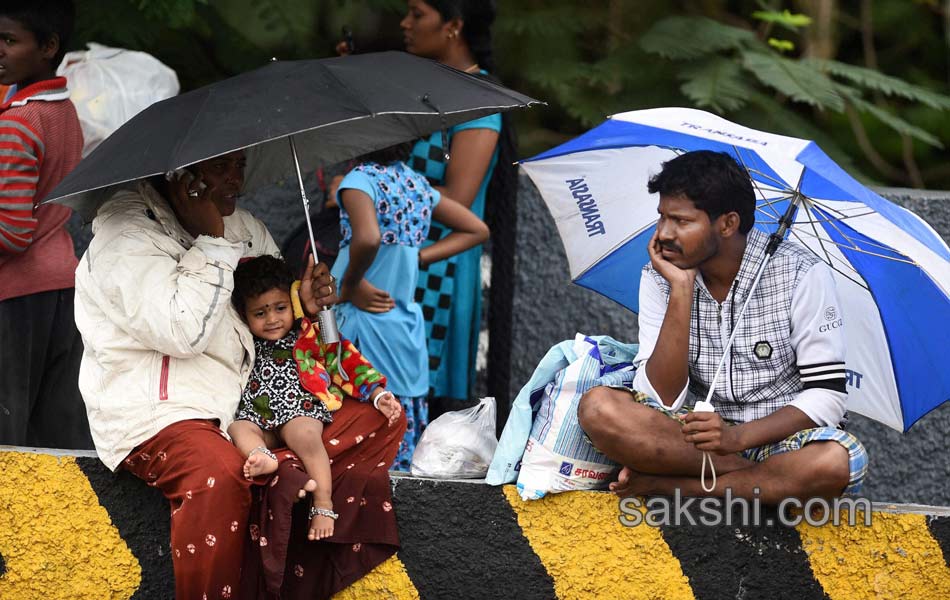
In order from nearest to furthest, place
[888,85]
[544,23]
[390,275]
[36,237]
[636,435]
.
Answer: [636,435], [36,237], [390,275], [888,85], [544,23]

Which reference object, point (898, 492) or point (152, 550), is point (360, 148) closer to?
point (152, 550)

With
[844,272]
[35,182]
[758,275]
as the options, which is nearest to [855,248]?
[844,272]

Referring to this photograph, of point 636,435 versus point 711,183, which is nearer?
point 636,435

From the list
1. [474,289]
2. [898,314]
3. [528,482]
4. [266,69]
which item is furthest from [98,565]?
[898,314]

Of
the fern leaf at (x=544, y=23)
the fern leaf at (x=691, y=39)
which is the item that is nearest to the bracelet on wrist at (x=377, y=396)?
the fern leaf at (x=691, y=39)

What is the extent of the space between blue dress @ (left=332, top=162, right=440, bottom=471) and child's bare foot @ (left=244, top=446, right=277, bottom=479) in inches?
41.6

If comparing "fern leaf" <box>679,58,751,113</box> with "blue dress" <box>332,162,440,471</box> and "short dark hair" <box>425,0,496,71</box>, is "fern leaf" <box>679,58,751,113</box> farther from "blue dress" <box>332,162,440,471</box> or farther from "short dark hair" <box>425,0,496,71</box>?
"blue dress" <box>332,162,440,471</box>

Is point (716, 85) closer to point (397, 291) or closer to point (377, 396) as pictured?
point (397, 291)

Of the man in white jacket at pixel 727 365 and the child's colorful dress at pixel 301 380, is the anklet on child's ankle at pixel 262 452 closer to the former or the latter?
the child's colorful dress at pixel 301 380

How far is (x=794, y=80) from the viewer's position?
18.1 ft

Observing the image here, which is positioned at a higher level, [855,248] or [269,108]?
[269,108]

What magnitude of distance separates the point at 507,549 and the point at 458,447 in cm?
38

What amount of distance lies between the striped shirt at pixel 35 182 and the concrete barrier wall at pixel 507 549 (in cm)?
75

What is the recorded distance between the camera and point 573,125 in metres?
6.54
